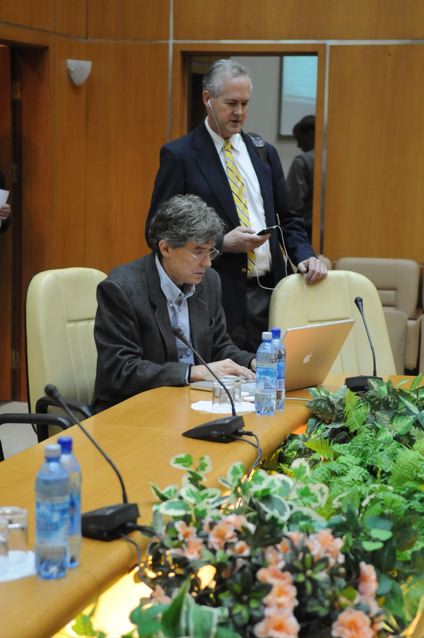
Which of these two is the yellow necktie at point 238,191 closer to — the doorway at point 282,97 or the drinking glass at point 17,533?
the drinking glass at point 17,533

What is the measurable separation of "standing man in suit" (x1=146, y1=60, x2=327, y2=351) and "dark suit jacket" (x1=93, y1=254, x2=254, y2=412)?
571 millimetres

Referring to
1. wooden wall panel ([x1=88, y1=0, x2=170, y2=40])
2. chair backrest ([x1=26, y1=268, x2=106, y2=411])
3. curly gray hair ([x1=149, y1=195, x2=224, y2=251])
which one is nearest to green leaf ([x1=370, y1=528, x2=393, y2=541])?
curly gray hair ([x1=149, y1=195, x2=224, y2=251])

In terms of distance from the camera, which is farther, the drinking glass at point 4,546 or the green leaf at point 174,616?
the drinking glass at point 4,546

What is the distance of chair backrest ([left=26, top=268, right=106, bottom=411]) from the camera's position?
11.8 feet

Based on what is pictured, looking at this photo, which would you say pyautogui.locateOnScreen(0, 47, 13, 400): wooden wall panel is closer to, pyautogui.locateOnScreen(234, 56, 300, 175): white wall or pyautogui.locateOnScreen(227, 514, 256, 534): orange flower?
pyautogui.locateOnScreen(234, 56, 300, 175): white wall

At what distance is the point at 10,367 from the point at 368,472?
4.40 meters

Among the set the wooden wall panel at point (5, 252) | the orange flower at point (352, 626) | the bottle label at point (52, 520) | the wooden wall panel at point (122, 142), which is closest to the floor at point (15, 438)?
the wooden wall panel at point (5, 252)

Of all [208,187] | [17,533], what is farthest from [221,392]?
[17,533]

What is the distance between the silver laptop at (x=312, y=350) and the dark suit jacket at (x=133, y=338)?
377 millimetres

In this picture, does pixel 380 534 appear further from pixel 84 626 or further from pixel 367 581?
pixel 84 626

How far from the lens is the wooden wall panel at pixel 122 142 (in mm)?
6547

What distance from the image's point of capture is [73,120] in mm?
6441

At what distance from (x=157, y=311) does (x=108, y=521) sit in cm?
165

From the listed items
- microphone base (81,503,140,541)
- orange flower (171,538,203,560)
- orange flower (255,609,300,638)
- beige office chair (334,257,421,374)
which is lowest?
beige office chair (334,257,421,374)
